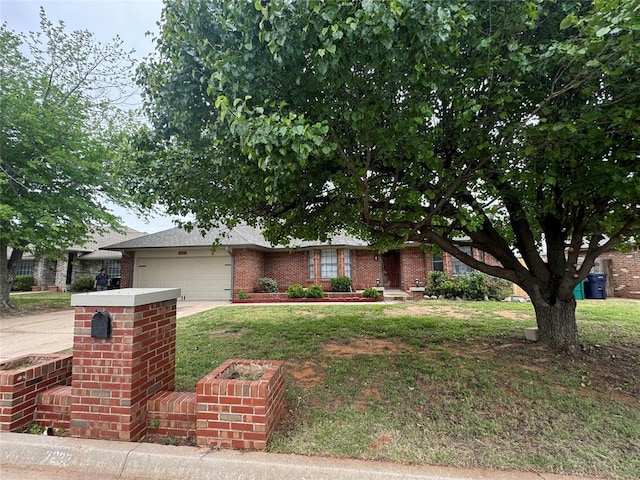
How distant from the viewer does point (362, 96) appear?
3377mm

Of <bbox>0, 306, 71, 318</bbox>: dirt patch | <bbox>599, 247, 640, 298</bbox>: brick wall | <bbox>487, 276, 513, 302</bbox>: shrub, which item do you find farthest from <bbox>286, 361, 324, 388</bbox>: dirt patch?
<bbox>599, 247, 640, 298</bbox>: brick wall

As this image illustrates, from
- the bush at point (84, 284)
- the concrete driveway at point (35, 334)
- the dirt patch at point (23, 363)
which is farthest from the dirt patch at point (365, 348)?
the bush at point (84, 284)

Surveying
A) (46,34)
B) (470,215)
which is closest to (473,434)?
(470,215)

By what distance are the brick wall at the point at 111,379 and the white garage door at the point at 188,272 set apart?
13.0 meters

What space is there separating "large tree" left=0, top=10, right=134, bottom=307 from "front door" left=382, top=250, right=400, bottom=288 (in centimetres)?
1274

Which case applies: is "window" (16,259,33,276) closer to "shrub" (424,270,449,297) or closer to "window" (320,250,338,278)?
"window" (320,250,338,278)

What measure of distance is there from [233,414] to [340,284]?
12.6 metres

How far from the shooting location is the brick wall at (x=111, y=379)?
284cm

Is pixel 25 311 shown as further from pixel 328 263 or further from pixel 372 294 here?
pixel 372 294

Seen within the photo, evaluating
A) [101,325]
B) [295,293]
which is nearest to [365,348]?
[101,325]

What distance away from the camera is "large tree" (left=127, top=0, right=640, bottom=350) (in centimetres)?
276

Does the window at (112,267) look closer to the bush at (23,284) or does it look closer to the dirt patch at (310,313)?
the bush at (23,284)

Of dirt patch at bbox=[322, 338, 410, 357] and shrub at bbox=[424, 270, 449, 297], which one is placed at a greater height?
shrub at bbox=[424, 270, 449, 297]

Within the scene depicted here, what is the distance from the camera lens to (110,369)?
2.86 m
